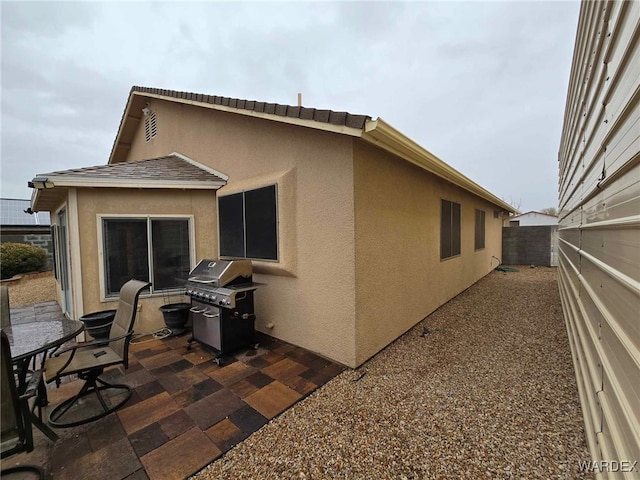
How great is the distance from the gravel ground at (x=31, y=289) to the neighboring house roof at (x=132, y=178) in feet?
11.8

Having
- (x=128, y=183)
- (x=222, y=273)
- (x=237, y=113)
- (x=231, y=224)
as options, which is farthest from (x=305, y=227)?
(x=128, y=183)

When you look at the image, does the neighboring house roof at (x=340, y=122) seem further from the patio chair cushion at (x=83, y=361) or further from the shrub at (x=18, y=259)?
the shrub at (x=18, y=259)

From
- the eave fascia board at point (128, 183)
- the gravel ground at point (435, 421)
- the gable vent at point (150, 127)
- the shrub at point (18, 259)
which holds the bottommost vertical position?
the gravel ground at point (435, 421)

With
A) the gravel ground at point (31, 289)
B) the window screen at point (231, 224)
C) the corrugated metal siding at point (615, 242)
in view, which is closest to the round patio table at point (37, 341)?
the window screen at point (231, 224)

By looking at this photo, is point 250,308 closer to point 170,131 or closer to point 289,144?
point 289,144

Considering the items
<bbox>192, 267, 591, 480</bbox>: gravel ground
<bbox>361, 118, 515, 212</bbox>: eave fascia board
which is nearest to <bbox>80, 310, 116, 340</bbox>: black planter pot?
<bbox>192, 267, 591, 480</bbox>: gravel ground

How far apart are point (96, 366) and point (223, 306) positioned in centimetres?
150

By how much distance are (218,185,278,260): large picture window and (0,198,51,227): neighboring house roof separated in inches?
594

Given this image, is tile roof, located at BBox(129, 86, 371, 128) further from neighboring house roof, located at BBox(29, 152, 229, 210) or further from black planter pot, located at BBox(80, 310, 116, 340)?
black planter pot, located at BBox(80, 310, 116, 340)

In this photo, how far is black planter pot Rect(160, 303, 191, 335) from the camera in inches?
196

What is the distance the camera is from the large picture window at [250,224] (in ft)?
14.6

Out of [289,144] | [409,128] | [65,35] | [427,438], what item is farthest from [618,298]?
[409,128]

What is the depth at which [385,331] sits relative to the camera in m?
4.29

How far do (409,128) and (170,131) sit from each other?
13.6 meters
